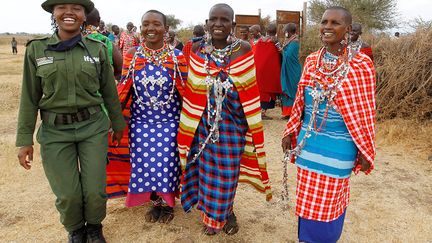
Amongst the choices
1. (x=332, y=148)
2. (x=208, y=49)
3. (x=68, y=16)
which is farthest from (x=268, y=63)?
(x=68, y=16)

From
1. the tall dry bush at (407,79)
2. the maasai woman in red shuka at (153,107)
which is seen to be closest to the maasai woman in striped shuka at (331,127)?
the maasai woman in red shuka at (153,107)

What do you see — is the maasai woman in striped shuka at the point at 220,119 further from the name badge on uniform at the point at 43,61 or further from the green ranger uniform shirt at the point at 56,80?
the name badge on uniform at the point at 43,61

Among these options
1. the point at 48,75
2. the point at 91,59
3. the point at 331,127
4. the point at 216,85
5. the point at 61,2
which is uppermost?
the point at 61,2

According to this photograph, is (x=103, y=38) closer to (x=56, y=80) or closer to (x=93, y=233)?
(x=56, y=80)

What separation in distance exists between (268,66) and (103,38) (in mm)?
4180

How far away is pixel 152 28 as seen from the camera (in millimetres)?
3010

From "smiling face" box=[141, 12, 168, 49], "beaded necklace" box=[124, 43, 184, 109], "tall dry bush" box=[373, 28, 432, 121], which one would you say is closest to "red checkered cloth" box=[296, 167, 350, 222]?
"beaded necklace" box=[124, 43, 184, 109]

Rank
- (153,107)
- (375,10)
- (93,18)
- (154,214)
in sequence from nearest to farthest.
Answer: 1. (153,107)
2. (154,214)
3. (93,18)
4. (375,10)

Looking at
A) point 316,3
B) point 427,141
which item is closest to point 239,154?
point 427,141

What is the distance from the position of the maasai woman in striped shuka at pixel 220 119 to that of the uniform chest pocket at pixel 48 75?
40.4 inches

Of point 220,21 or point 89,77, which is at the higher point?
point 220,21

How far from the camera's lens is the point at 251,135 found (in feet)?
10.4

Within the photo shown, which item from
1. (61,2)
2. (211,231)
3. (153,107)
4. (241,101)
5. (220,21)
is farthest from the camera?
(211,231)

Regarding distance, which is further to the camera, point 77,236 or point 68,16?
point 77,236
